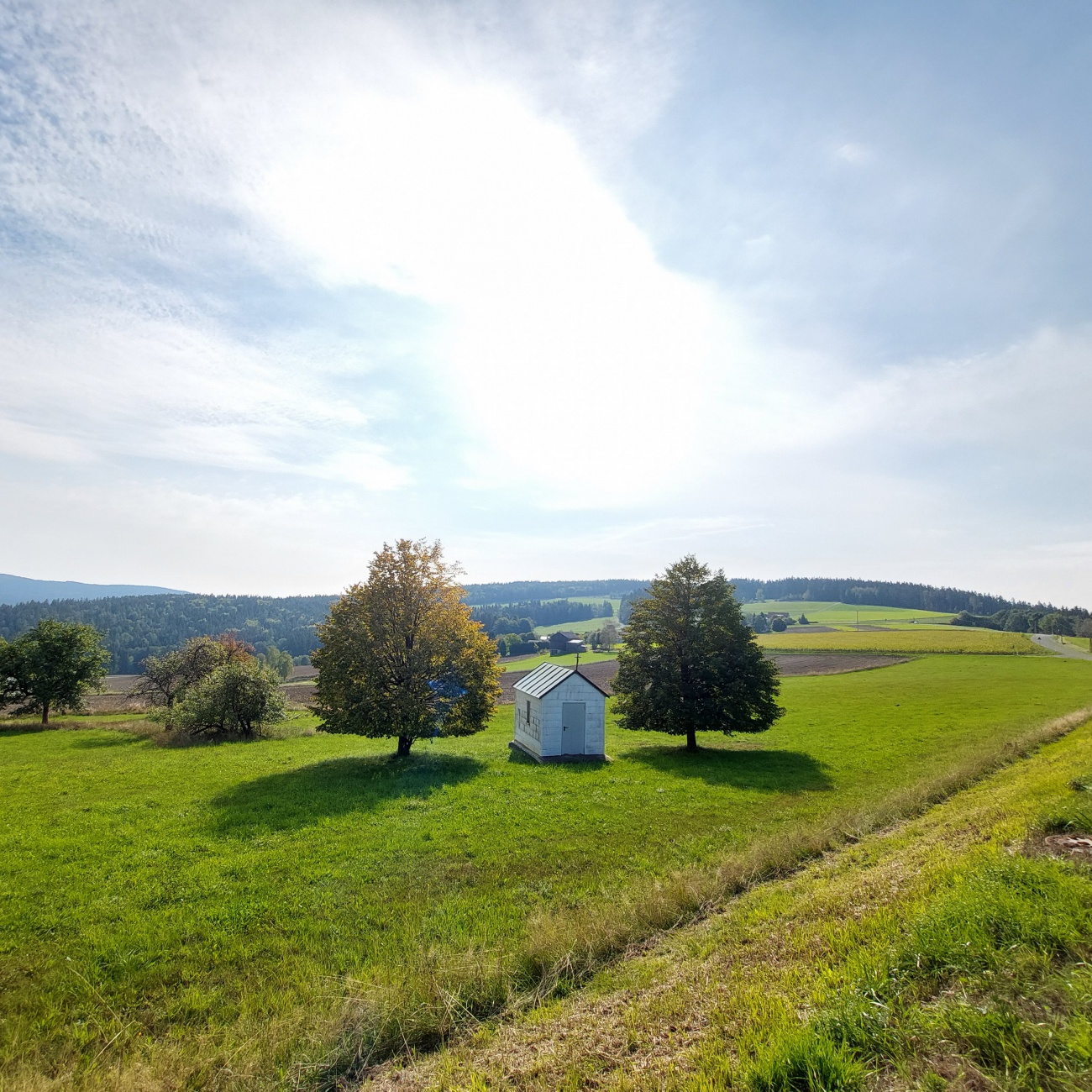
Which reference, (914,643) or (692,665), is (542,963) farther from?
(914,643)

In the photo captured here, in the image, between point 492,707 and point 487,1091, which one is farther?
point 492,707

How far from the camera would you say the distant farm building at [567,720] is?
30.2 meters

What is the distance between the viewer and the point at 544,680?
107 feet

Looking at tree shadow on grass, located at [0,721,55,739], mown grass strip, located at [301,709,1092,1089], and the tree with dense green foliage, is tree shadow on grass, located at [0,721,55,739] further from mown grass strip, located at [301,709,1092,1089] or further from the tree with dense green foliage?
mown grass strip, located at [301,709,1092,1089]

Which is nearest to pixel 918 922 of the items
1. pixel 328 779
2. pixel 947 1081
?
pixel 947 1081

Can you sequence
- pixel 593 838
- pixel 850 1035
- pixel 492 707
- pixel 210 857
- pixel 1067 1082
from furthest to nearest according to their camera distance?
pixel 492 707, pixel 593 838, pixel 210 857, pixel 850 1035, pixel 1067 1082

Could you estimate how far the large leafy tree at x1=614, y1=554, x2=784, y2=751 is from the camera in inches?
1298

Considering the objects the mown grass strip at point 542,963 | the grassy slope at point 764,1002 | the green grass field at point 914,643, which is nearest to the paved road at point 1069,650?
the green grass field at point 914,643

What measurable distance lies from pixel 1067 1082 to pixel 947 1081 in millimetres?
838

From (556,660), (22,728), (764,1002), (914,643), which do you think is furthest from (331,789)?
(914,643)

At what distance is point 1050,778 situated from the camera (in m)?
15.2

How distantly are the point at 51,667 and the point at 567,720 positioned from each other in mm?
46560

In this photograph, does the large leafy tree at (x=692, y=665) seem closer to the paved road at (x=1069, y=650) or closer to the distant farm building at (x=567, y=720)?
the distant farm building at (x=567, y=720)

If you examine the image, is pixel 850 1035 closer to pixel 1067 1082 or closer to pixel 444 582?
pixel 1067 1082
